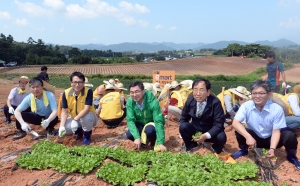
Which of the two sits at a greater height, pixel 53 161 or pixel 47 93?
pixel 47 93

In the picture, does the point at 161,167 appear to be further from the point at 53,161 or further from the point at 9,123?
the point at 9,123

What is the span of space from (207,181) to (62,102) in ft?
10.1

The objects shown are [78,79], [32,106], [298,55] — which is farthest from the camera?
[298,55]

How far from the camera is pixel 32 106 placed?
17.6ft

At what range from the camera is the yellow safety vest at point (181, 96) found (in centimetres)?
593

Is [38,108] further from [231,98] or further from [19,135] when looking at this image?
[231,98]

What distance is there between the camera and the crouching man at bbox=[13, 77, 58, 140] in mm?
5167

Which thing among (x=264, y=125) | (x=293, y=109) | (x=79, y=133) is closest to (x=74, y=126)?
(x=79, y=133)

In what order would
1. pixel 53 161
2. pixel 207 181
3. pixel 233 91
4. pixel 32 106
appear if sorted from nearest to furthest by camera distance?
1. pixel 207 181
2. pixel 53 161
3. pixel 32 106
4. pixel 233 91

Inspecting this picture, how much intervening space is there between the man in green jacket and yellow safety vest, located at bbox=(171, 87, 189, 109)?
4.49 ft

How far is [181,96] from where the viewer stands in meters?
6.06

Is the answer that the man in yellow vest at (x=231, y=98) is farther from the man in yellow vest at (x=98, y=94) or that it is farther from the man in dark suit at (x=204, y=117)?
the man in yellow vest at (x=98, y=94)

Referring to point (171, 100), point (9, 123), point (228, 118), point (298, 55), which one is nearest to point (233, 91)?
point (228, 118)

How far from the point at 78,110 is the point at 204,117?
234 centimetres
